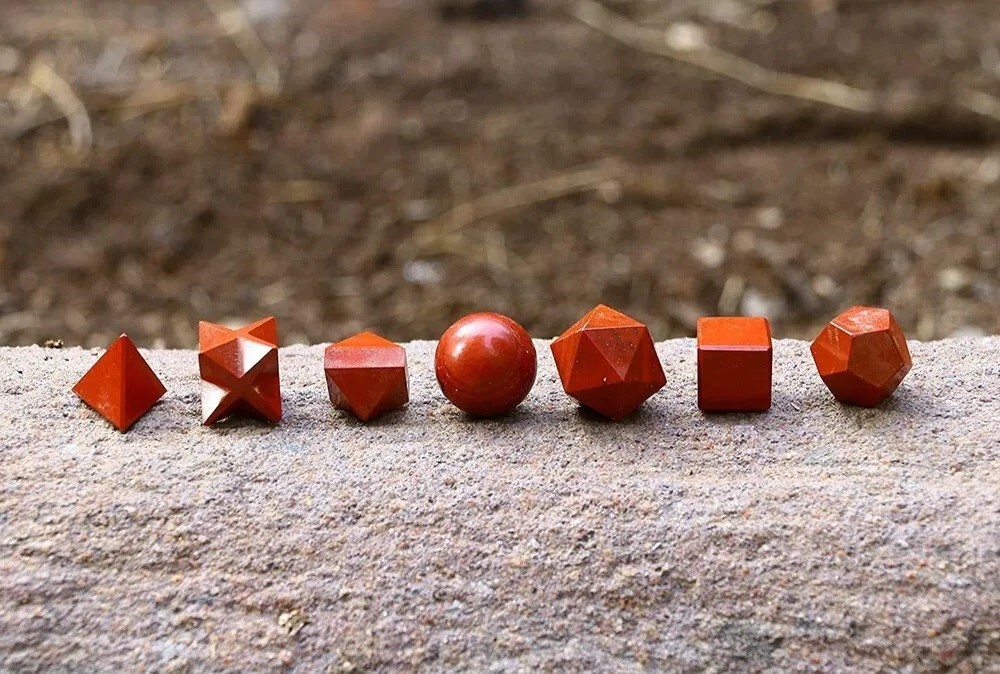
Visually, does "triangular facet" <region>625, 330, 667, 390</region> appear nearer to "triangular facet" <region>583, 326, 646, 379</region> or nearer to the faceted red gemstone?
"triangular facet" <region>583, 326, 646, 379</region>

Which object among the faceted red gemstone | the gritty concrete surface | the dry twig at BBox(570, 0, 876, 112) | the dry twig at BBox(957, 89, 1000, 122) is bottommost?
the gritty concrete surface

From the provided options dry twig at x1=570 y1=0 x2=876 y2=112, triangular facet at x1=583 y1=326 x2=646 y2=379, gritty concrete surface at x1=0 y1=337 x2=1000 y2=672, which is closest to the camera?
gritty concrete surface at x1=0 y1=337 x2=1000 y2=672

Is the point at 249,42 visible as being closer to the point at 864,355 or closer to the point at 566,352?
the point at 566,352

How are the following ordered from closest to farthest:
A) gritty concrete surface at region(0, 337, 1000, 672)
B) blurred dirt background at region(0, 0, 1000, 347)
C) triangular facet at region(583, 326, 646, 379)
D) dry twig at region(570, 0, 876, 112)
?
gritty concrete surface at region(0, 337, 1000, 672)
triangular facet at region(583, 326, 646, 379)
blurred dirt background at region(0, 0, 1000, 347)
dry twig at region(570, 0, 876, 112)

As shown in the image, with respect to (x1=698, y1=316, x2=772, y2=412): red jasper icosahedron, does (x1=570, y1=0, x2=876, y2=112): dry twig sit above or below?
above

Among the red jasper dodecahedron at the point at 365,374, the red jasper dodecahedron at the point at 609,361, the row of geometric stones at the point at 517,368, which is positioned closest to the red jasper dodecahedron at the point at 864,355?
the row of geometric stones at the point at 517,368

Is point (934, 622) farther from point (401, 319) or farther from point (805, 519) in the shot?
point (401, 319)

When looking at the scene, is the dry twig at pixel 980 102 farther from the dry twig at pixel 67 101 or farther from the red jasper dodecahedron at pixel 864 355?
the dry twig at pixel 67 101

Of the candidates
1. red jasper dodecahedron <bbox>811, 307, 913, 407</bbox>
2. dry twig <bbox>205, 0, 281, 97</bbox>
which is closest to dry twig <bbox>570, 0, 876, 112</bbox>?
dry twig <bbox>205, 0, 281, 97</bbox>

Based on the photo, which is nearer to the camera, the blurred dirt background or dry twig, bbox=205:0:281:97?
the blurred dirt background
